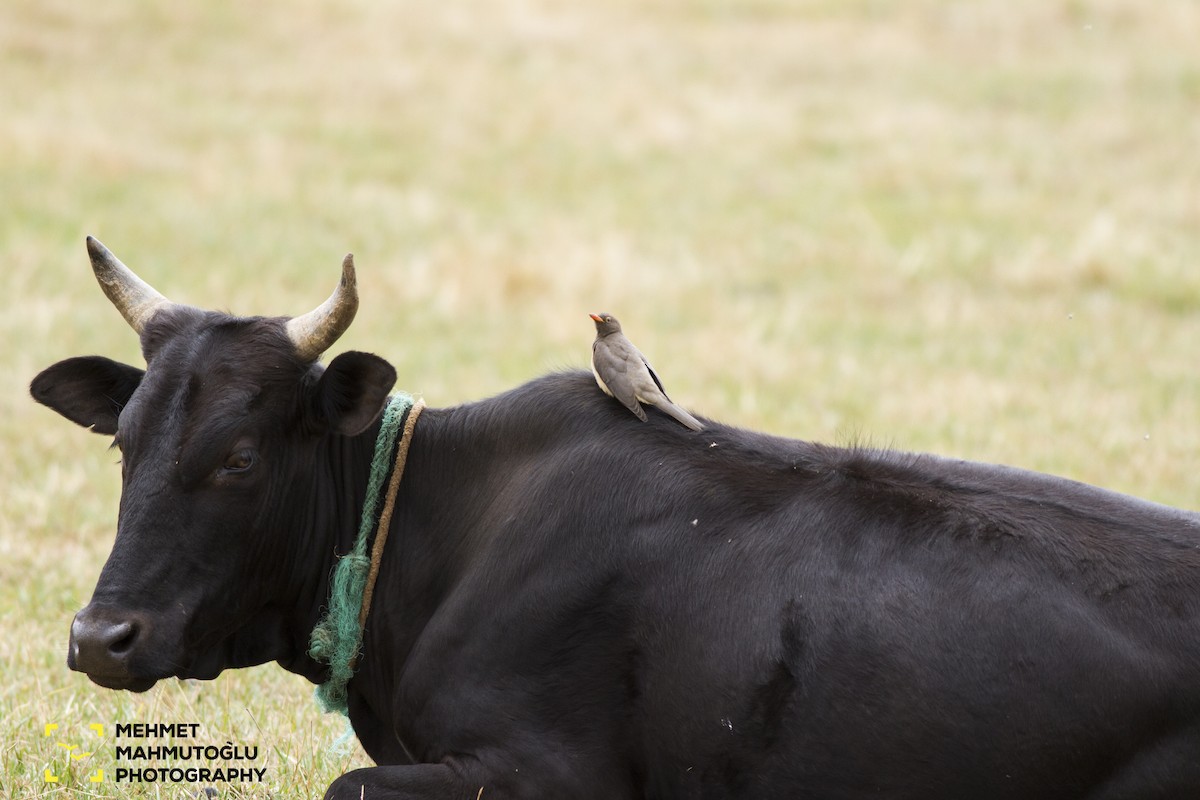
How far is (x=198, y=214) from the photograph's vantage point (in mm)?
17797

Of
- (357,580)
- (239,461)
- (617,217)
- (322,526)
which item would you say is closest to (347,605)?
(357,580)

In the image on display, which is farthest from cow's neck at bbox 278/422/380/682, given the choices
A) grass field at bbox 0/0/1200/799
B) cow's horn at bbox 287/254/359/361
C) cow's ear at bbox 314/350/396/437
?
Answer: grass field at bbox 0/0/1200/799

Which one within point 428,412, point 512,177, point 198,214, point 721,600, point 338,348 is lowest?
point 721,600

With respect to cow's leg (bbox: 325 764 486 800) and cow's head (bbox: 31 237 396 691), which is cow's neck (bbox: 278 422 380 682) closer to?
cow's head (bbox: 31 237 396 691)

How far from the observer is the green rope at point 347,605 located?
16.3ft

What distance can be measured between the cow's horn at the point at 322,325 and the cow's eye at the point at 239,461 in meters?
0.34

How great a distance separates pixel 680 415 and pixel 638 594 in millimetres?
628

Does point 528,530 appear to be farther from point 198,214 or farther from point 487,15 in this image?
point 487,15

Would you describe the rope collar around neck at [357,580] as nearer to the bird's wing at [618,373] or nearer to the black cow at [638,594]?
the black cow at [638,594]

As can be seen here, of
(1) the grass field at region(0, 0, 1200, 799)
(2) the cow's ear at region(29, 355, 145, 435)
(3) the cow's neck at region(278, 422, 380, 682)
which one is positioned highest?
(1) the grass field at region(0, 0, 1200, 799)

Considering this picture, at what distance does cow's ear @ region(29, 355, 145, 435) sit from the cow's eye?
1.93ft

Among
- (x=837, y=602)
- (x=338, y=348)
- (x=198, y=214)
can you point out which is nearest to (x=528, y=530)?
(x=837, y=602)

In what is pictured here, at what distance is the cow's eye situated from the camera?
185 inches

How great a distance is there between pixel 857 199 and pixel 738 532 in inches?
610
